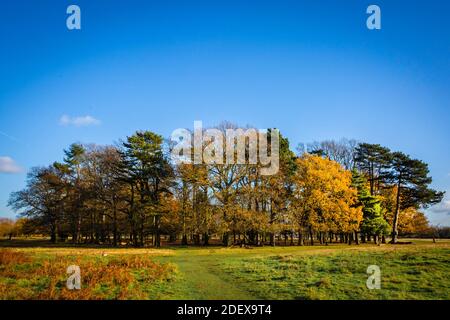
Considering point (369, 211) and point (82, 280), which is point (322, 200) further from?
point (82, 280)

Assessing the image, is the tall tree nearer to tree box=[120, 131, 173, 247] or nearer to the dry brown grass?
tree box=[120, 131, 173, 247]

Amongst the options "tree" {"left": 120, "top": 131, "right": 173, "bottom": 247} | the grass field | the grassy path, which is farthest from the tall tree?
the grassy path

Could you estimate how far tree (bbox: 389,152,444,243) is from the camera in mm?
53125

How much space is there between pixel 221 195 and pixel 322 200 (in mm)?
14150

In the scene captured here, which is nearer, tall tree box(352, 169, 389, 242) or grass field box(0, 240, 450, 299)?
grass field box(0, 240, 450, 299)

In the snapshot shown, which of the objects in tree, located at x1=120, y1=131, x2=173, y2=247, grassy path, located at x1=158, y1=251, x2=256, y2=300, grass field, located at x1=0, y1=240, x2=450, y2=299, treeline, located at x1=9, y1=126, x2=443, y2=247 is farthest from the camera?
tree, located at x1=120, y1=131, x2=173, y2=247

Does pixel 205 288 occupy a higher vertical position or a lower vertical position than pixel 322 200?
lower

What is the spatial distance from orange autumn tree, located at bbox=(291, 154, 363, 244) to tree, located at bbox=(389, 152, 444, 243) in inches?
456

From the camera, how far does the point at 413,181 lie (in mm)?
53781

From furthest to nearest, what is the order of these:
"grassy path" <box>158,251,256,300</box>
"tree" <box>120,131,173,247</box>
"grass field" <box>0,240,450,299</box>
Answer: "tree" <box>120,131,173,247</box> → "grassy path" <box>158,251,256,300</box> → "grass field" <box>0,240,450,299</box>

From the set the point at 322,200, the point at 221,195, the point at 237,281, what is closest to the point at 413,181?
the point at 322,200

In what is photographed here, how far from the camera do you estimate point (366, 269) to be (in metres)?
16.9

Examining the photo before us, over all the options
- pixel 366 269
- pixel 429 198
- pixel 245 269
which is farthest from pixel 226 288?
pixel 429 198
